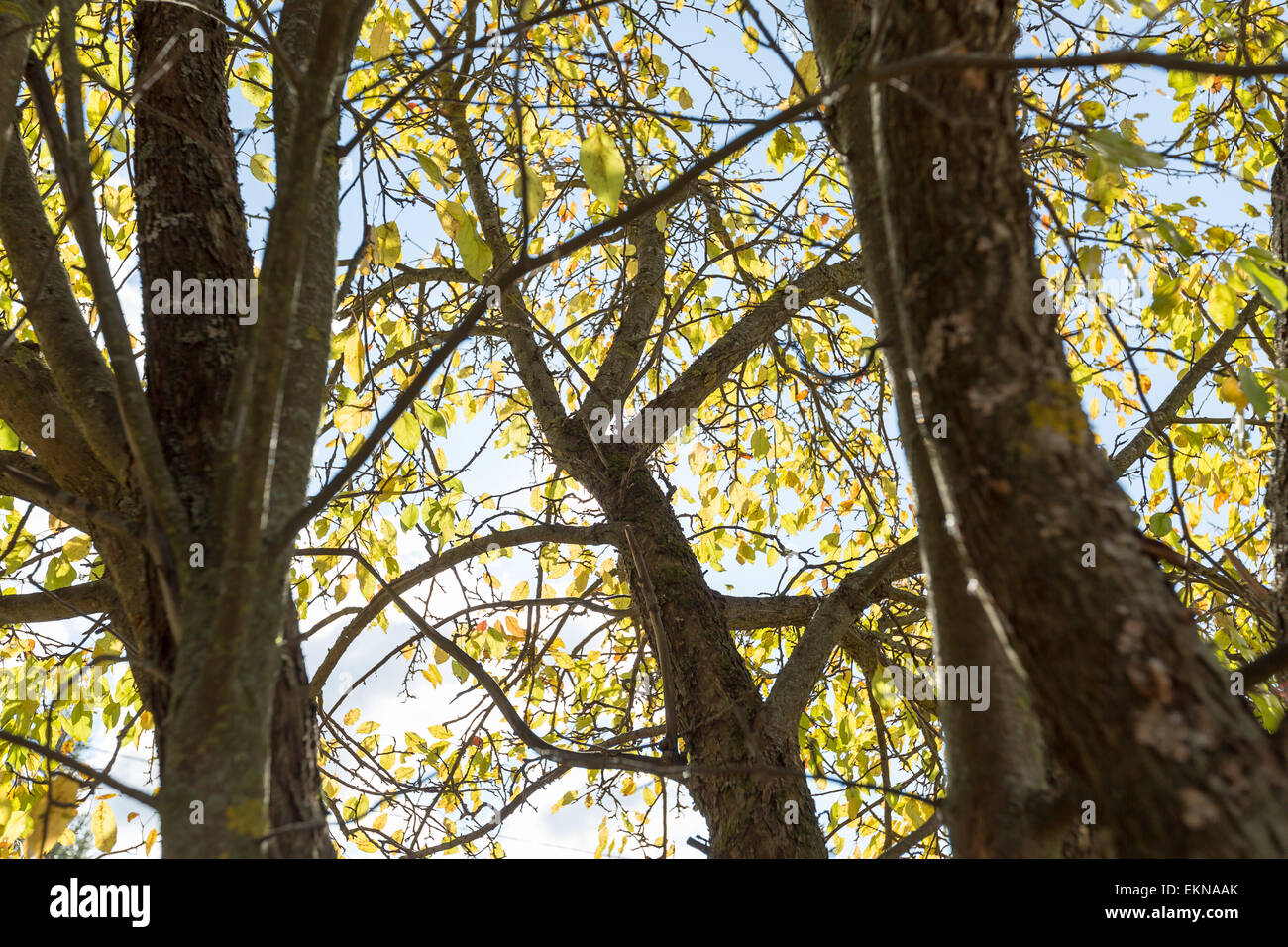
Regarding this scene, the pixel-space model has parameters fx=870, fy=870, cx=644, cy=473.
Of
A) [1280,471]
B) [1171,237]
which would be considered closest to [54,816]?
[1171,237]

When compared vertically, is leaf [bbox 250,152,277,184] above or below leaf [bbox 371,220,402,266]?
above

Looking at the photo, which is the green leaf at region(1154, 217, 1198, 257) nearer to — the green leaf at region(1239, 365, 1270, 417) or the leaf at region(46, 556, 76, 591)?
the green leaf at region(1239, 365, 1270, 417)

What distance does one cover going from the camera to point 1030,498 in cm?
86

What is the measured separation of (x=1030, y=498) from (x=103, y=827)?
2677mm

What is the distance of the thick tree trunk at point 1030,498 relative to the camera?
770 millimetres

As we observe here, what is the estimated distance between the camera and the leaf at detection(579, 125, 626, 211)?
1.58 meters

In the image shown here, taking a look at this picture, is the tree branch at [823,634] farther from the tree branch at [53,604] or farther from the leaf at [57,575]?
the leaf at [57,575]

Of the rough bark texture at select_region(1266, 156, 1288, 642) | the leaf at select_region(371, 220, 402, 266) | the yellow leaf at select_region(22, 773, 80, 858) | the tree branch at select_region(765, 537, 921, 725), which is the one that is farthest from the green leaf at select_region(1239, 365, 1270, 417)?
the yellow leaf at select_region(22, 773, 80, 858)

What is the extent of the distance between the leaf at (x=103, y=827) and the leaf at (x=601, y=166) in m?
2.26

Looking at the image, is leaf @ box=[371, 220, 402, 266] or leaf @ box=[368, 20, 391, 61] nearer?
leaf @ box=[371, 220, 402, 266]

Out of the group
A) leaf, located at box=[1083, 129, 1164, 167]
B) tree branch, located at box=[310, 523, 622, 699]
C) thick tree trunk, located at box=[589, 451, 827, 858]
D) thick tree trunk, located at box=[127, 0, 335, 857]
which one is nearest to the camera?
thick tree trunk, located at box=[127, 0, 335, 857]

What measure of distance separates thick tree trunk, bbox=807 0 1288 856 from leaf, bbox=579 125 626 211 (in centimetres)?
63

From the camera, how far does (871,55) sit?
3.29 feet

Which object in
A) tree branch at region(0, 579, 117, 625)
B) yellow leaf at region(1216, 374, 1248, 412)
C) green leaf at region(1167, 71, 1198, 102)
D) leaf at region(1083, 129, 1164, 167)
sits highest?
green leaf at region(1167, 71, 1198, 102)
